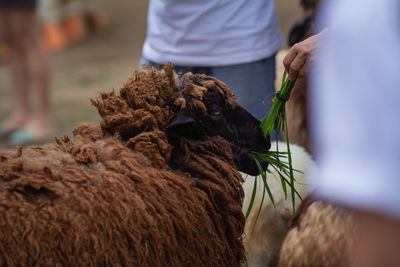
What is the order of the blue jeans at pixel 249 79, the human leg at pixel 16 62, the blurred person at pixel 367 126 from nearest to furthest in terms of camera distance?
1. the blurred person at pixel 367 126
2. the blue jeans at pixel 249 79
3. the human leg at pixel 16 62

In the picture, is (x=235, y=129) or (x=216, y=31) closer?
(x=235, y=129)

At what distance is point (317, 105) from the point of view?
976mm

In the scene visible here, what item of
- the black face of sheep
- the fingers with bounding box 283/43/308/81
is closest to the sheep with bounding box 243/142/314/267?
the black face of sheep

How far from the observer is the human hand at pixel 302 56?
1.54m

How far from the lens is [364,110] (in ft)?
2.83

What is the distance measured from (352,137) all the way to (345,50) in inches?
6.3

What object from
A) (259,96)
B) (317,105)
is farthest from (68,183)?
(259,96)

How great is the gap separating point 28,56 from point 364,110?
5393 millimetres

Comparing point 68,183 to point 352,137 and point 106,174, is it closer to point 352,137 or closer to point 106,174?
point 106,174

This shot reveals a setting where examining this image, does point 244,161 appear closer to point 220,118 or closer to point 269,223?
point 220,118

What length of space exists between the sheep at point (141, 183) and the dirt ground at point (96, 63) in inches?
154

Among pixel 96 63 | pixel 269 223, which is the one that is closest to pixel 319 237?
pixel 269 223

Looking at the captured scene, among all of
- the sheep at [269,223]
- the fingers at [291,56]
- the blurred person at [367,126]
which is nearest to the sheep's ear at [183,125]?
the fingers at [291,56]

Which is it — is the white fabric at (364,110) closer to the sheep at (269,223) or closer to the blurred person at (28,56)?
the sheep at (269,223)
